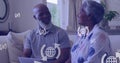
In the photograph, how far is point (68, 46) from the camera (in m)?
2.20

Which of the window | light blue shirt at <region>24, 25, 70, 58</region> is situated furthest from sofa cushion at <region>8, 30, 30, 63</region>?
the window

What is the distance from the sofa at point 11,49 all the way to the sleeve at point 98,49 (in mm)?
1316

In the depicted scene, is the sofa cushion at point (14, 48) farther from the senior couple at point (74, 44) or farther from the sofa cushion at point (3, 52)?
the senior couple at point (74, 44)

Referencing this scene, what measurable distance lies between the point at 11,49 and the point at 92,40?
135cm

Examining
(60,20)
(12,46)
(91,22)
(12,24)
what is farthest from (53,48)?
(12,24)

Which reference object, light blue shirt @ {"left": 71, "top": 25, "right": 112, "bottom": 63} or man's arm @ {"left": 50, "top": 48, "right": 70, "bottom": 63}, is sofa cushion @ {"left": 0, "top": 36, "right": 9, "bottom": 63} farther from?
light blue shirt @ {"left": 71, "top": 25, "right": 112, "bottom": 63}

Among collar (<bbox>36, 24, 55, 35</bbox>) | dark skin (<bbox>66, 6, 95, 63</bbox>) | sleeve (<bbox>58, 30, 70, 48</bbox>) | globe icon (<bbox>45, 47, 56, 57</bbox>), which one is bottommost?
globe icon (<bbox>45, 47, 56, 57</bbox>)

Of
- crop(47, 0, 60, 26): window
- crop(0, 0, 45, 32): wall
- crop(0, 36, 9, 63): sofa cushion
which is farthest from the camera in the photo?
crop(0, 0, 45, 32): wall

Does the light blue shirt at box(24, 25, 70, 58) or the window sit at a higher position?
the window

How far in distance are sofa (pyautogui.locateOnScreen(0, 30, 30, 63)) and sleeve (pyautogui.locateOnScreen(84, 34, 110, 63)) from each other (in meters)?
1.32

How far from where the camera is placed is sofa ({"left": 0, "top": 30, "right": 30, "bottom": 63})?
262 cm

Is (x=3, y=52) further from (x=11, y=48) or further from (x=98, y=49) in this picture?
(x=98, y=49)

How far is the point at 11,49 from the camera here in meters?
2.64

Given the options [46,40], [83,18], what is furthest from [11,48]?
[83,18]
